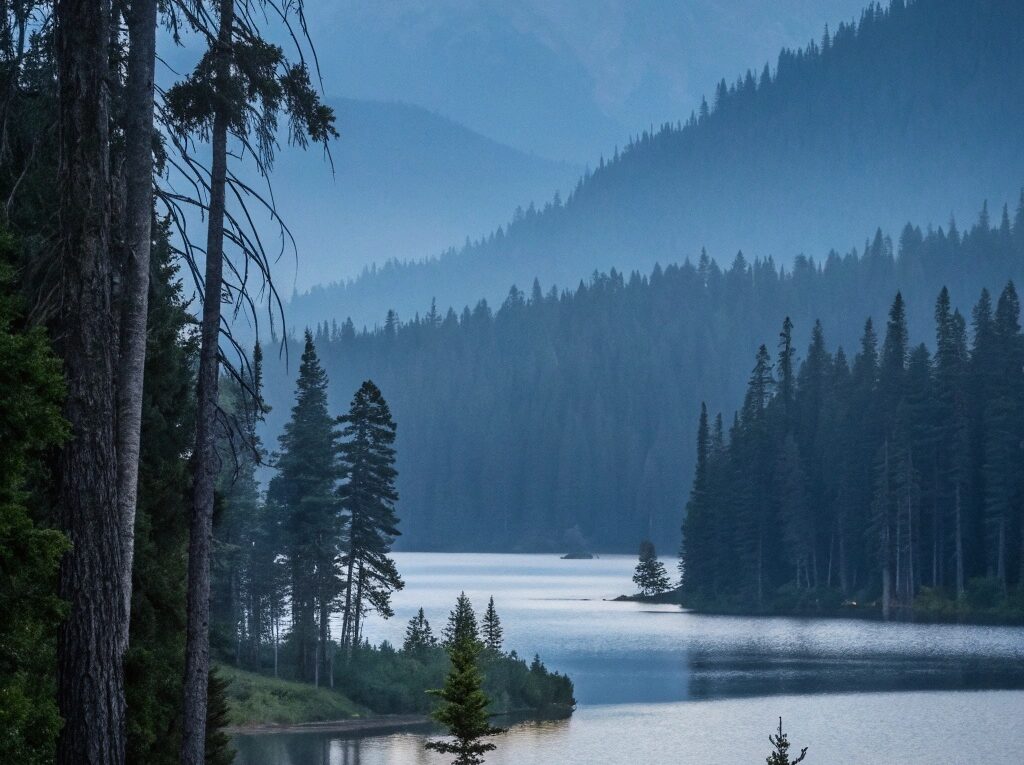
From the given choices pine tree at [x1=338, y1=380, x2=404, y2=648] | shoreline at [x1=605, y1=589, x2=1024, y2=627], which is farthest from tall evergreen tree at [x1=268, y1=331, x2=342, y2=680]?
shoreline at [x1=605, y1=589, x2=1024, y2=627]

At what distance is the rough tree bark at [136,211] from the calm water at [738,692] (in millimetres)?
28564

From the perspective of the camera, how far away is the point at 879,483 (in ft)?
330

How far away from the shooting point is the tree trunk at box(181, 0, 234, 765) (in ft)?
57.8

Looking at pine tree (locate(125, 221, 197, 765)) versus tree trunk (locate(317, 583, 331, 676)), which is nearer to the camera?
pine tree (locate(125, 221, 197, 765))

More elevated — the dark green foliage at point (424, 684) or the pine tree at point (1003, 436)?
the pine tree at point (1003, 436)

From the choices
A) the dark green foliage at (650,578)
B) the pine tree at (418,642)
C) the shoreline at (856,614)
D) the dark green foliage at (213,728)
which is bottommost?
the dark green foliage at (213,728)

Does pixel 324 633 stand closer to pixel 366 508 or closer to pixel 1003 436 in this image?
pixel 366 508

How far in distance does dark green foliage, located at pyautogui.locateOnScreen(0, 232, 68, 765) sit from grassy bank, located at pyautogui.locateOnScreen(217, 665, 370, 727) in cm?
3622

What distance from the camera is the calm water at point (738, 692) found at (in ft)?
141

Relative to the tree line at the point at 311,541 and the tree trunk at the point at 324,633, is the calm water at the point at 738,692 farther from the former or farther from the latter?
the tree line at the point at 311,541

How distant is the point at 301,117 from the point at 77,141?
4.66 meters

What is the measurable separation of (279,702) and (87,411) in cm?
3895

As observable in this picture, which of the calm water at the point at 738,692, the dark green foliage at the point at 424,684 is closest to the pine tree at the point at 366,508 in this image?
the dark green foliage at the point at 424,684

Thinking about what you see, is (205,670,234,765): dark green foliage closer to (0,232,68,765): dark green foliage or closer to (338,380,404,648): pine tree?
(0,232,68,765): dark green foliage
